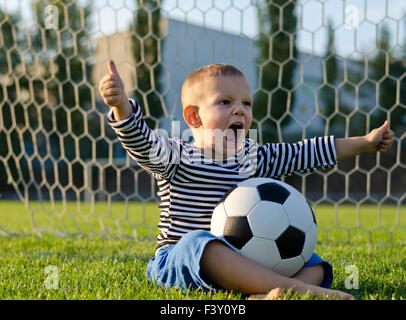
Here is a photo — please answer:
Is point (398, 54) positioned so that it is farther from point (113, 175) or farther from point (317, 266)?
point (317, 266)

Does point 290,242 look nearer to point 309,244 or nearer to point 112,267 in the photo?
point 309,244

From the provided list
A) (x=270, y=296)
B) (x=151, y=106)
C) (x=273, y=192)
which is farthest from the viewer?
(x=151, y=106)

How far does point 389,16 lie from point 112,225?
2644 mm

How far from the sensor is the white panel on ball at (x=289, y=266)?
140 centimetres

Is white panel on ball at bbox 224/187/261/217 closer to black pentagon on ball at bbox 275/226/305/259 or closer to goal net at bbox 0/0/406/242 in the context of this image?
black pentagon on ball at bbox 275/226/305/259

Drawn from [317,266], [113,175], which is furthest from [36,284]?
[113,175]

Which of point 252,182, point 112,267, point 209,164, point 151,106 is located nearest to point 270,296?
point 252,182

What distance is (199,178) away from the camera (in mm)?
1572

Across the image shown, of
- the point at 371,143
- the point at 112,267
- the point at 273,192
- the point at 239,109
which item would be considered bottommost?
the point at 112,267

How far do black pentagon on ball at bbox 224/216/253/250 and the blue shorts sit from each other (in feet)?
0.09

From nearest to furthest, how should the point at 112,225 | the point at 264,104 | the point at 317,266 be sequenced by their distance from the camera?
the point at 317,266 → the point at 112,225 → the point at 264,104

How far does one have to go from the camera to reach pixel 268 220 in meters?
1.41

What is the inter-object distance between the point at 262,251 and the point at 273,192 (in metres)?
0.19
